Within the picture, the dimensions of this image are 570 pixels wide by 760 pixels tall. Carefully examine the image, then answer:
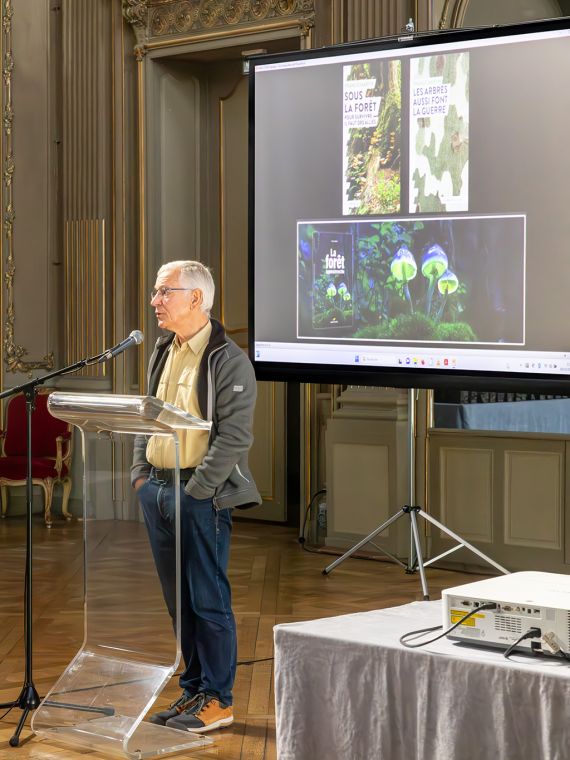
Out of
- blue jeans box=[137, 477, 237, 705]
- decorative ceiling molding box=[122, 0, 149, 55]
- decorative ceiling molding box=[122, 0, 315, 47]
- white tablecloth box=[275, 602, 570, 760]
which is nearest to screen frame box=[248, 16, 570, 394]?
blue jeans box=[137, 477, 237, 705]

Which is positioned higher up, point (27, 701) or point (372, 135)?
point (372, 135)

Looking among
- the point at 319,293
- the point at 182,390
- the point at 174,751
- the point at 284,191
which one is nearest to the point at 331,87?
the point at 284,191

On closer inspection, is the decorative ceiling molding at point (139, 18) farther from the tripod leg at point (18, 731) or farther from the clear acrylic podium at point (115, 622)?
the tripod leg at point (18, 731)

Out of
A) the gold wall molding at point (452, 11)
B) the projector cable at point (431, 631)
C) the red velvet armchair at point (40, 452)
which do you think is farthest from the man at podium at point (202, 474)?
the red velvet armchair at point (40, 452)

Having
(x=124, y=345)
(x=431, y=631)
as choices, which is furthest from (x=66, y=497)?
(x=431, y=631)

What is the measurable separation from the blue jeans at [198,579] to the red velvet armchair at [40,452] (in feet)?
14.3

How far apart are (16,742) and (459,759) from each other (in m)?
2.03

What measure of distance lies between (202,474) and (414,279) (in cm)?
144

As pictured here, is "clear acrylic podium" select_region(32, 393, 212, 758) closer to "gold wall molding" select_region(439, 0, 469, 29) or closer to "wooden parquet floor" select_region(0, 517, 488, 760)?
"wooden parquet floor" select_region(0, 517, 488, 760)

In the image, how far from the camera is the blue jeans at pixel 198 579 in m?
3.46

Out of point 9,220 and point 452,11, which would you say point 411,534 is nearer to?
point 452,11

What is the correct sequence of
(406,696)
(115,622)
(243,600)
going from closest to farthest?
(406,696) → (115,622) → (243,600)

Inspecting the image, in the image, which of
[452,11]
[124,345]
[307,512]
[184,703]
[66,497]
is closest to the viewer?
[124,345]

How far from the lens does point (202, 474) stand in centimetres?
355
